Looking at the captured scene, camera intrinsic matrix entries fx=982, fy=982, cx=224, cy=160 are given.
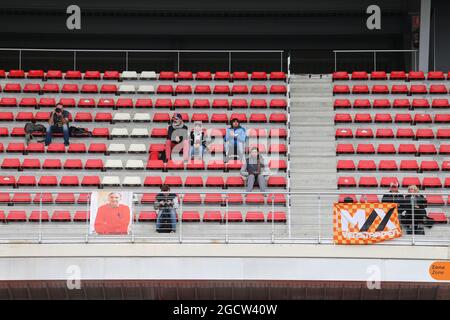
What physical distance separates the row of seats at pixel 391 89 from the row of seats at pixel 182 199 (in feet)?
22.1

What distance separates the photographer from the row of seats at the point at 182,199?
1850cm

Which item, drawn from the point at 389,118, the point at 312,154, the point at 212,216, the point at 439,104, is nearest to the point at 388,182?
the point at 312,154

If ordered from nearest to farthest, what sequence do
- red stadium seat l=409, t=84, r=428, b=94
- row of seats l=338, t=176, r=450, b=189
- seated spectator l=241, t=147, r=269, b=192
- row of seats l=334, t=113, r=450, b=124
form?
1. seated spectator l=241, t=147, r=269, b=192
2. row of seats l=338, t=176, r=450, b=189
3. row of seats l=334, t=113, r=450, b=124
4. red stadium seat l=409, t=84, r=428, b=94

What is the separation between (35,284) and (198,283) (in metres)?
2.89

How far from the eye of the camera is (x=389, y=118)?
2400 centimetres

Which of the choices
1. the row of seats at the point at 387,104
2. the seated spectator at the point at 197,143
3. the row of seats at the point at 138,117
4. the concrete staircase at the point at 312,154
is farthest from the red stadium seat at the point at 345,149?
the seated spectator at the point at 197,143

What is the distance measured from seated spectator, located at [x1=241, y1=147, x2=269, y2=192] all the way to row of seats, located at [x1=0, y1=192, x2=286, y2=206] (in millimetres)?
591

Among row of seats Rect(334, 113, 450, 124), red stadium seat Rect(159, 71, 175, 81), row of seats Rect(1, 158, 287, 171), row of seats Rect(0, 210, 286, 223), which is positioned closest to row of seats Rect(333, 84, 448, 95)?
row of seats Rect(334, 113, 450, 124)

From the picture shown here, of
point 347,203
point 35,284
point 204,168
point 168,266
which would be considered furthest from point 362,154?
point 35,284

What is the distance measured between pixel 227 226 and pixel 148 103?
7170 mm

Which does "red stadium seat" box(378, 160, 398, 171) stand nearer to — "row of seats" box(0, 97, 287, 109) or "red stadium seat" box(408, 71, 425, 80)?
"row of seats" box(0, 97, 287, 109)

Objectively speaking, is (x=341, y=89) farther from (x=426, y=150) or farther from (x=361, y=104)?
(x=426, y=150)

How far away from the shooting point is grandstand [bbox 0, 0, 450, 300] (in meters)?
17.4

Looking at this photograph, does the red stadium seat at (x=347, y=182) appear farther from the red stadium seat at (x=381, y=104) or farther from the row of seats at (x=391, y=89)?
the row of seats at (x=391, y=89)
